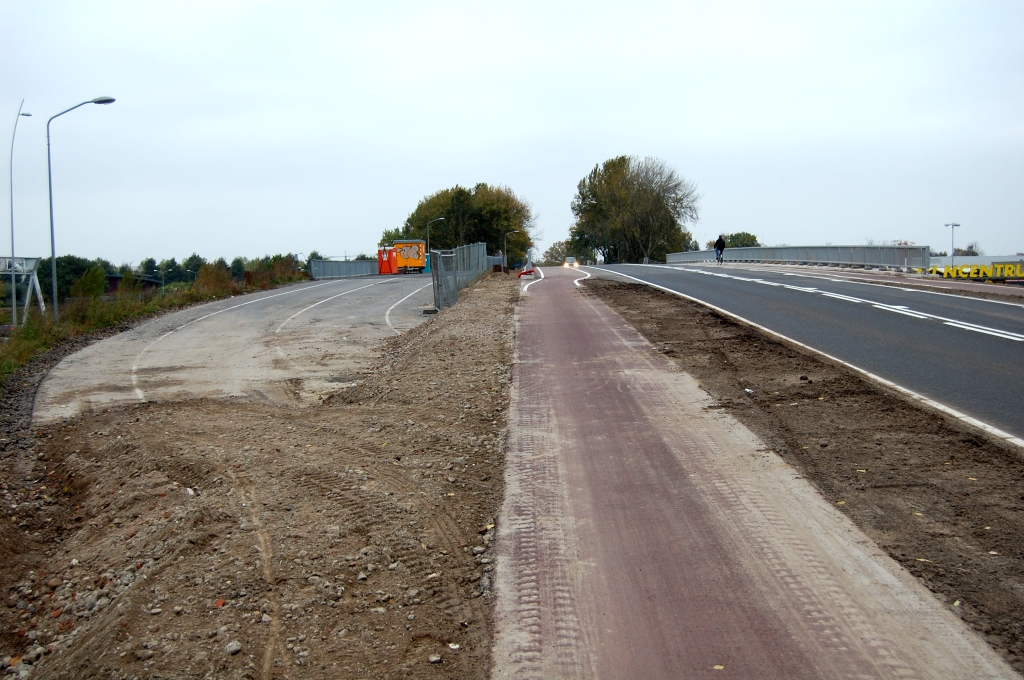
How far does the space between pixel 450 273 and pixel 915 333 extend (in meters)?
17.2

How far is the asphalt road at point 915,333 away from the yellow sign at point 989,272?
1133cm

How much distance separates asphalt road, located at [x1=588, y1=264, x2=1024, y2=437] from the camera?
9820 millimetres

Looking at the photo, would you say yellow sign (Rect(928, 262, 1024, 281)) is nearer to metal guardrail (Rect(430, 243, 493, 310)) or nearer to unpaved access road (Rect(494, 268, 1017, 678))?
metal guardrail (Rect(430, 243, 493, 310))

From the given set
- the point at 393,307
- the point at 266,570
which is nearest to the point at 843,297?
the point at 393,307

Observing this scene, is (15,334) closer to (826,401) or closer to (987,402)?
(826,401)

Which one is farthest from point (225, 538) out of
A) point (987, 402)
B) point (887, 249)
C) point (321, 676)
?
point (887, 249)

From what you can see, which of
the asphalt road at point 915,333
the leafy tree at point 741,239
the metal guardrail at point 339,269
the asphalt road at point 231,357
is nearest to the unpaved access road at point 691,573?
the asphalt road at point 915,333

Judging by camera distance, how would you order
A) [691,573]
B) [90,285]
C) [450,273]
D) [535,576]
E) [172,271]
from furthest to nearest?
1. [172,271]
2. [450,273]
3. [90,285]
4. [535,576]
5. [691,573]

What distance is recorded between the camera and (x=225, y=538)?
6254mm

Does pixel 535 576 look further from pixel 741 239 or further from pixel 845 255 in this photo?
pixel 741 239

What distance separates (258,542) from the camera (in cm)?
614

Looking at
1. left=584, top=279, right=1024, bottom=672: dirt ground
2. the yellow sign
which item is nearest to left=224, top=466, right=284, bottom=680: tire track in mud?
left=584, top=279, right=1024, bottom=672: dirt ground

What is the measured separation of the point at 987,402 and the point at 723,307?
11047 millimetres

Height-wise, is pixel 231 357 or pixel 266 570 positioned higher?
pixel 231 357
